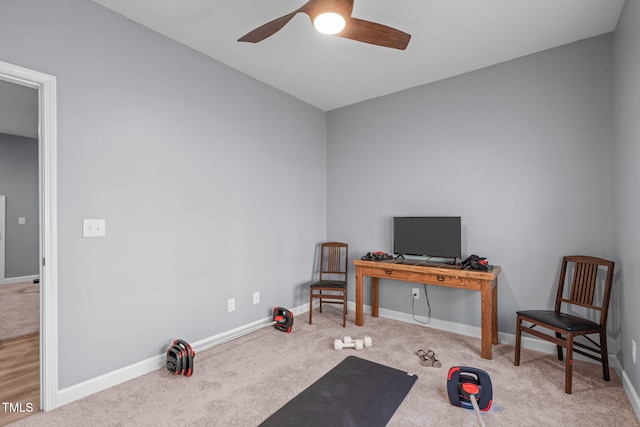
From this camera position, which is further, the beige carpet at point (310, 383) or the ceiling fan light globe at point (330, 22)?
the beige carpet at point (310, 383)

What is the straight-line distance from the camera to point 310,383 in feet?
7.66

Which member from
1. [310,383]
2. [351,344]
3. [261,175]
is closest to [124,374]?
[310,383]

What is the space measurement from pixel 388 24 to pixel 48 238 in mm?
2931

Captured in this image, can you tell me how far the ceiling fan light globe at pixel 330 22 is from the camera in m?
1.71

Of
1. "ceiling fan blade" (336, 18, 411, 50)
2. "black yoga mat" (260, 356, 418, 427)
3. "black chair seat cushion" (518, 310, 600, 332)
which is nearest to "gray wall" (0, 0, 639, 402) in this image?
"black chair seat cushion" (518, 310, 600, 332)

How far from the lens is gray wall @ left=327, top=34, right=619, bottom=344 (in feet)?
8.87

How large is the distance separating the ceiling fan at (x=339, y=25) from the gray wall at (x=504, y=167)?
1717 millimetres

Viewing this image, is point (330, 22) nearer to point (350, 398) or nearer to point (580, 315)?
point (350, 398)

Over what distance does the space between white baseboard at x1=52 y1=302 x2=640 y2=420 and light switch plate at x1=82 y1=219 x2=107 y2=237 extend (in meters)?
1.04

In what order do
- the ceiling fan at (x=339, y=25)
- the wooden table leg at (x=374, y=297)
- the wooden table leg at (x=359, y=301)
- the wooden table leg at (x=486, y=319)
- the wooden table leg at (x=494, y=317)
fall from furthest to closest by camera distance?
1. the wooden table leg at (x=374, y=297)
2. the wooden table leg at (x=359, y=301)
3. the wooden table leg at (x=494, y=317)
4. the wooden table leg at (x=486, y=319)
5. the ceiling fan at (x=339, y=25)

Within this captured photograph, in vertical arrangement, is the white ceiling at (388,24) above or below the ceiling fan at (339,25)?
above

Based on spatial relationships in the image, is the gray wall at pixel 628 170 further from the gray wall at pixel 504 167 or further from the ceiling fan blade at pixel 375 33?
the ceiling fan blade at pixel 375 33

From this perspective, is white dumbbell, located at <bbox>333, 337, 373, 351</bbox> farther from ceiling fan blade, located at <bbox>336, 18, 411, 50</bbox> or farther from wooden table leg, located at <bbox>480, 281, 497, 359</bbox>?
ceiling fan blade, located at <bbox>336, 18, 411, 50</bbox>

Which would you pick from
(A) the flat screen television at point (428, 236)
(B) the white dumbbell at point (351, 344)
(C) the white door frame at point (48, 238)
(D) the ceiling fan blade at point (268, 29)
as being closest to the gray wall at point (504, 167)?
(A) the flat screen television at point (428, 236)
